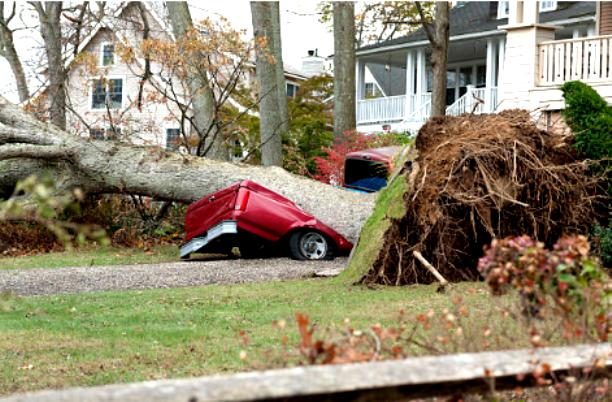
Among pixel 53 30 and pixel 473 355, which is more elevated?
pixel 53 30

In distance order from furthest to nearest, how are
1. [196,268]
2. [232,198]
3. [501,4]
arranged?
[501,4] → [232,198] → [196,268]

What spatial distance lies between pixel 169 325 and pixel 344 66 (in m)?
22.2

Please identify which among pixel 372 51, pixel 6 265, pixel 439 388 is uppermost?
pixel 372 51

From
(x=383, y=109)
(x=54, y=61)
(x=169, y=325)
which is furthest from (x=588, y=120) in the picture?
(x=383, y=109)

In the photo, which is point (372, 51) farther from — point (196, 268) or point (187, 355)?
point (187, 355)

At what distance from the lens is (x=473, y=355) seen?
175 inches

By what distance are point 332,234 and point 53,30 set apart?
17.9m

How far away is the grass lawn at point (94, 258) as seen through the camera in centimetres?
1841

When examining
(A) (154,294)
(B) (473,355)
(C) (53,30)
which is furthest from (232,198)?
(C) (53,30)

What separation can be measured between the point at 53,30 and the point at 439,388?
30834 mm

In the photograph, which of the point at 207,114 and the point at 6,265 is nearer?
the point at 6,265

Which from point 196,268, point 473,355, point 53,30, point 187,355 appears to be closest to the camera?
point 473,355

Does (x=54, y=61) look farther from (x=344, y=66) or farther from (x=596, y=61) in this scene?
(x=596, y=61)

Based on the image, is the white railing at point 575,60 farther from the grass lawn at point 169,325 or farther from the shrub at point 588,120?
the grass lawn at point 169,325
